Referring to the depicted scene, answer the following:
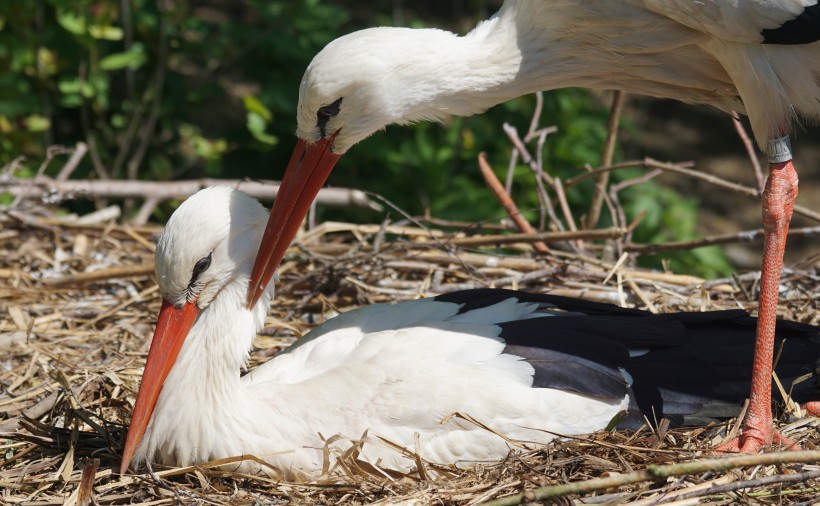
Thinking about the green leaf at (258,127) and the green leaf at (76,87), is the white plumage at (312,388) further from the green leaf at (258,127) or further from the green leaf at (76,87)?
the green leaf at (76,87)

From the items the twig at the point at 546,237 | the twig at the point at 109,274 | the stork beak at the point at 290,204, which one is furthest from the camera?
the twig at the point at 109,274

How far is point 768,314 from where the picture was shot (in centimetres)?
331

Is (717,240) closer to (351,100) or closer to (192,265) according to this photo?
(351,100)

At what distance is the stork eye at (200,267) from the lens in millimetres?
3234

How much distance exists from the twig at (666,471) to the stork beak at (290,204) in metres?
1.16

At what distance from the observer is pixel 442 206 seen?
5465mm

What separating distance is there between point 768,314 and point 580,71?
3.34ft

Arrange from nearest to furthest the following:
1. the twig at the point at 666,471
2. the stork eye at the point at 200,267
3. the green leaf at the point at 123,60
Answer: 1. the twig at the point at 666,471
2. the stork eye at the point at 200,267
3. the green leaf at the point at 123,60

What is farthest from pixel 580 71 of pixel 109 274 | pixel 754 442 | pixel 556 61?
pixel 109 274

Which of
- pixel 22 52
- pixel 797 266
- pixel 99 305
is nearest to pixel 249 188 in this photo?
pixel 99 305

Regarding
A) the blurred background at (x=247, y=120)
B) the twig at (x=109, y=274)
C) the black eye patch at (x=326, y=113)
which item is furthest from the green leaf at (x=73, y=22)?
the black eye patch at (x=326, y=113)

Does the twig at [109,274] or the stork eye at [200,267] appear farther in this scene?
the twig at [109,274]

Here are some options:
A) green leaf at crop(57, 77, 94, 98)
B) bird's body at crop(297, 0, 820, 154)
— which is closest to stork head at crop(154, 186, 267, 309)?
bird's body at crop(297, 0, 820, 154)

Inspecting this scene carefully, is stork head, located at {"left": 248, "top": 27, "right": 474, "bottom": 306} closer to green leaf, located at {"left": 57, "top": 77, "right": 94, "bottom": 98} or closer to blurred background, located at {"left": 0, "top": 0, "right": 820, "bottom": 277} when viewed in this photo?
blurred background, located at {"left": 0, "top": 0, "right": 820, "bottom": 277}
